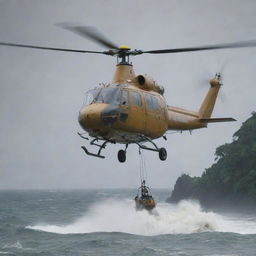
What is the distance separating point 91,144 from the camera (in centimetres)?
2147

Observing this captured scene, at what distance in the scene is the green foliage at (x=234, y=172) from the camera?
96250 millimetres

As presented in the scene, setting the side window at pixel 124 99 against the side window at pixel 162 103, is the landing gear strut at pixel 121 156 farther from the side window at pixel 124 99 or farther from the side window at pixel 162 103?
the side window at pixel 124 99

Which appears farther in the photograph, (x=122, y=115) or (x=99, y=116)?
(x=122, y=115)

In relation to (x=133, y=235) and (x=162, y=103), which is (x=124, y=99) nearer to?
Result: (x=162, y=103)

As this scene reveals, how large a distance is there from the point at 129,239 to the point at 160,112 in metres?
44.3

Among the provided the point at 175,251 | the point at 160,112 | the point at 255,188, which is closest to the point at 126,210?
the point at 255,188

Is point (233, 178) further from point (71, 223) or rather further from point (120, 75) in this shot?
point (120, 75)

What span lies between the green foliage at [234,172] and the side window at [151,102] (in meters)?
74.2

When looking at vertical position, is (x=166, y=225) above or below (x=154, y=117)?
above

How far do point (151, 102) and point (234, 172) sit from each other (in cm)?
8092

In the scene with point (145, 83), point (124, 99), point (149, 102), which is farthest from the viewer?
point (145, 83)

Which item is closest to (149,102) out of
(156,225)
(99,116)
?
(99,116)

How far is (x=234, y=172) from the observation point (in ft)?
330

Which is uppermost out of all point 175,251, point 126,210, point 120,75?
point 126,210
